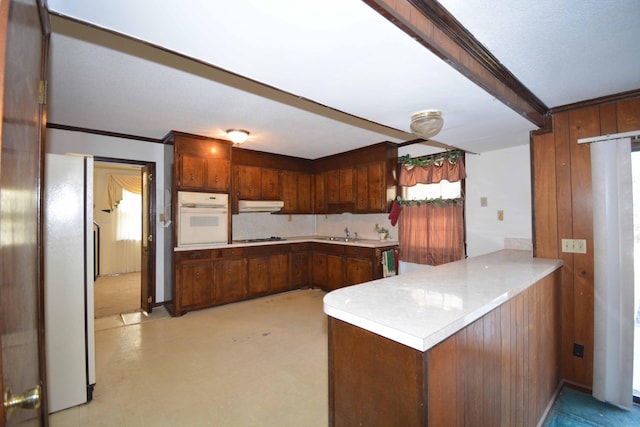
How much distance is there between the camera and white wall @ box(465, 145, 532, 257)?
3172 mm

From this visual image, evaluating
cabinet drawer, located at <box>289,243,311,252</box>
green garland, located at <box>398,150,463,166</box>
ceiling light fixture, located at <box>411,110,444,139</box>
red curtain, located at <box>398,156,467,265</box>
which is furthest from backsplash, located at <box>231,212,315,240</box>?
ceiling light fixture, located at <box>411,110,444,139</box>

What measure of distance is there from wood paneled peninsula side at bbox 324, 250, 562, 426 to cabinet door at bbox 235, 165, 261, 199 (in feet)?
11.5

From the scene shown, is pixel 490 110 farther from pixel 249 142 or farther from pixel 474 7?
pixel 249 142

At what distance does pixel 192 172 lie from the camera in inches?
153

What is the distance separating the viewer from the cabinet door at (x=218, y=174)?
403 cm

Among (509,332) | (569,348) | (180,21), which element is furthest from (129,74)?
(569,348)

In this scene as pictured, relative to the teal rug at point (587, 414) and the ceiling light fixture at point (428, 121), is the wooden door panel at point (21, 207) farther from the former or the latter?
the teal rug at point (587, 414)

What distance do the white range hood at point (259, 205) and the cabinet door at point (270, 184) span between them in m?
0.15

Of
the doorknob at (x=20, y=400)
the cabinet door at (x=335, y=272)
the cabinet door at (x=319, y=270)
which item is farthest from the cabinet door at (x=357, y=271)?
the doorknob at (x=20, y=400)

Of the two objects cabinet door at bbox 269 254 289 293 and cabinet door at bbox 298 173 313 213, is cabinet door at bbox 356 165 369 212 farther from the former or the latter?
cabinet door at bbox 269 254 289 293

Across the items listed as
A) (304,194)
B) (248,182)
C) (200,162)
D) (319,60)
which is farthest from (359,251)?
(319,60)

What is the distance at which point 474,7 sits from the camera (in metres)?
1.22

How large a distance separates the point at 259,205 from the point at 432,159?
2.74 meters

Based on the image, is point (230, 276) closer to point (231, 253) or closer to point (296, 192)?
point (231, 253)
